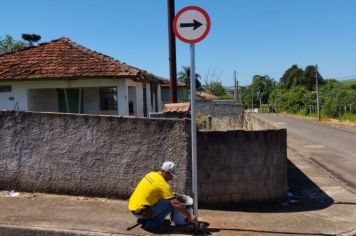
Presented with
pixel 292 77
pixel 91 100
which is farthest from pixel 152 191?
pixel 292 77

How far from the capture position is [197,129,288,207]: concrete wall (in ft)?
25.9

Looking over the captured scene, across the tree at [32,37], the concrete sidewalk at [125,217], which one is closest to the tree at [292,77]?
the tree at [32,37]

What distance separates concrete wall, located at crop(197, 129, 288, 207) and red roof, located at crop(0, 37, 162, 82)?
28.1 ft

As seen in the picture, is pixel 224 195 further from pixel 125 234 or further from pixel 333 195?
pixel 333 195

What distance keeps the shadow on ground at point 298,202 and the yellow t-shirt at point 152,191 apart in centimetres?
189

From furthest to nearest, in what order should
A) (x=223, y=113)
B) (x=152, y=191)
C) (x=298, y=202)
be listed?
(x=223, y=113), (x=298, y=202), (x=152, y=191)

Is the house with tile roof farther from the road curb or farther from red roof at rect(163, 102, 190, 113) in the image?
the road curb

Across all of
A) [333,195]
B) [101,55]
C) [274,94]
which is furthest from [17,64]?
[274,94]

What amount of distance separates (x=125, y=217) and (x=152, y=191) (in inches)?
43.3

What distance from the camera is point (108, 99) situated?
1834cm

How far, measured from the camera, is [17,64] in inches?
714

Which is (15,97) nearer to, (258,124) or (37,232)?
(258,124)

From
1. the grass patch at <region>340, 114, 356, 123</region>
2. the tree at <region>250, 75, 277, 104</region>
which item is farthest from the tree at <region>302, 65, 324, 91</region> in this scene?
the grass patch at <region>340, 114, 356, 123</region>

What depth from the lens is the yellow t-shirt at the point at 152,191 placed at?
6.09 m
